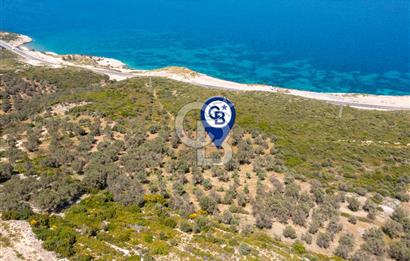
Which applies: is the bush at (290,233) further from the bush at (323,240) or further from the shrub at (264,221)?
the bush at (323,240)

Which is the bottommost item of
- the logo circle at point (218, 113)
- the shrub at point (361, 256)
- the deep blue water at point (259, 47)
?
the shrub at point (361, 256)

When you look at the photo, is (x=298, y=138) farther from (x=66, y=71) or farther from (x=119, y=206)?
(x=66, y=71)

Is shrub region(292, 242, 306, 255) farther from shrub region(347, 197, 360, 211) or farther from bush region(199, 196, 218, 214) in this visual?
shrub region(347, 197, 360, 211)

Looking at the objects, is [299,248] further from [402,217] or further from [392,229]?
[402,217]

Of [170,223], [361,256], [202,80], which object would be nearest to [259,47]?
[202,80]

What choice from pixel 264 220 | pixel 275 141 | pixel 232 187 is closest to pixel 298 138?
pixel 275 141

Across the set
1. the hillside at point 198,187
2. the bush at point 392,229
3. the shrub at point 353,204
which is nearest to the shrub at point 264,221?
the hillside at point 198,187

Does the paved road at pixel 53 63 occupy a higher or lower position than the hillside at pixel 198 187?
higher
